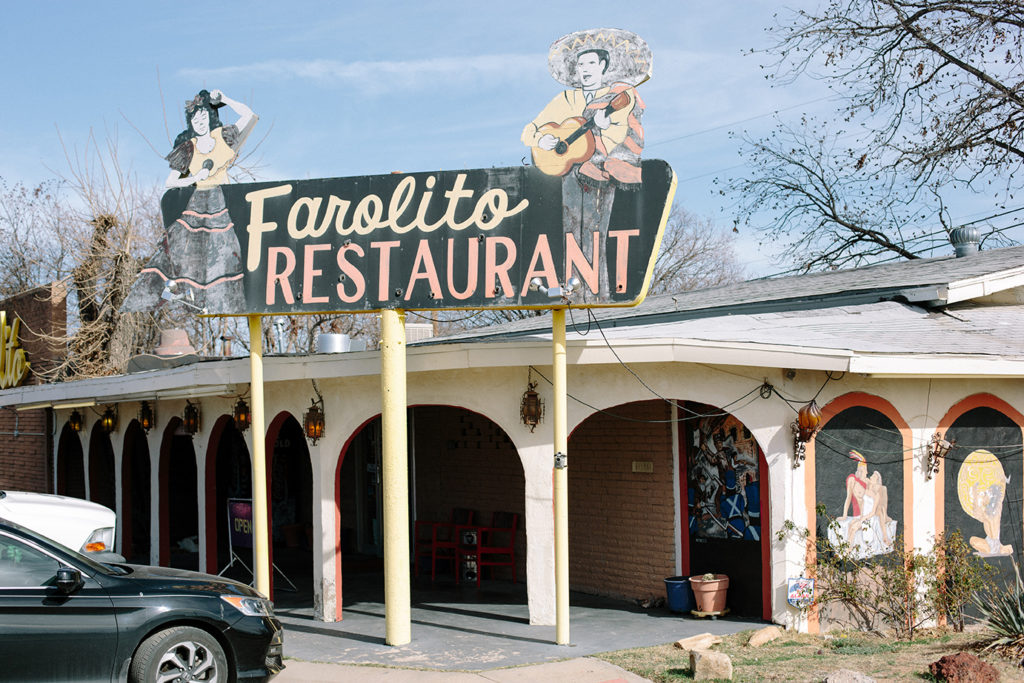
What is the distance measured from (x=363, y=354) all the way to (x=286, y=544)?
845 cm

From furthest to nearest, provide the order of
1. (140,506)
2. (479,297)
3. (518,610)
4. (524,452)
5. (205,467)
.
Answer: (140,506) < (205,467) < (518,610) < (524,452) < (479,297)

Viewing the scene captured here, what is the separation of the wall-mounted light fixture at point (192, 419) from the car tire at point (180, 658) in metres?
6.53

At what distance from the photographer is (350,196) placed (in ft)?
32.8

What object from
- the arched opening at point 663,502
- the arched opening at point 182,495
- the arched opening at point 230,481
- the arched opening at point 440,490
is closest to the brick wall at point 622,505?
the arched opening at point 663,502

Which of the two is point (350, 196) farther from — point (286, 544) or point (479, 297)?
point (286, 544)

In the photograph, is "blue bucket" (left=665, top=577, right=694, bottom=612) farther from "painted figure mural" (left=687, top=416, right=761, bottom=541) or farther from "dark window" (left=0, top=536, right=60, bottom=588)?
"dark window" (left=0, top=536, right=60, bottom=588)

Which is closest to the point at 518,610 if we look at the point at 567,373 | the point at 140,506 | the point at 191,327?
the point at 567,373

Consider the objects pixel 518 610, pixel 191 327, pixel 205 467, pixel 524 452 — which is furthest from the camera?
pixel 191 327

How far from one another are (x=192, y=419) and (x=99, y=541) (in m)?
2.66

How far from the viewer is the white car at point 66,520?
10203 millimetres

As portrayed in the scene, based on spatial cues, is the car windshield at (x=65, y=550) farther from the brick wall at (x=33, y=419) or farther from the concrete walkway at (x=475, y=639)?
the brick wall at (x=33, y=419)

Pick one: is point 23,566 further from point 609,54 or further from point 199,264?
point 609,54

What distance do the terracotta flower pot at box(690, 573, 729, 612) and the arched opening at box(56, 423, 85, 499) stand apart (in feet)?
41.0

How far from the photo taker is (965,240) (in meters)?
15.8
